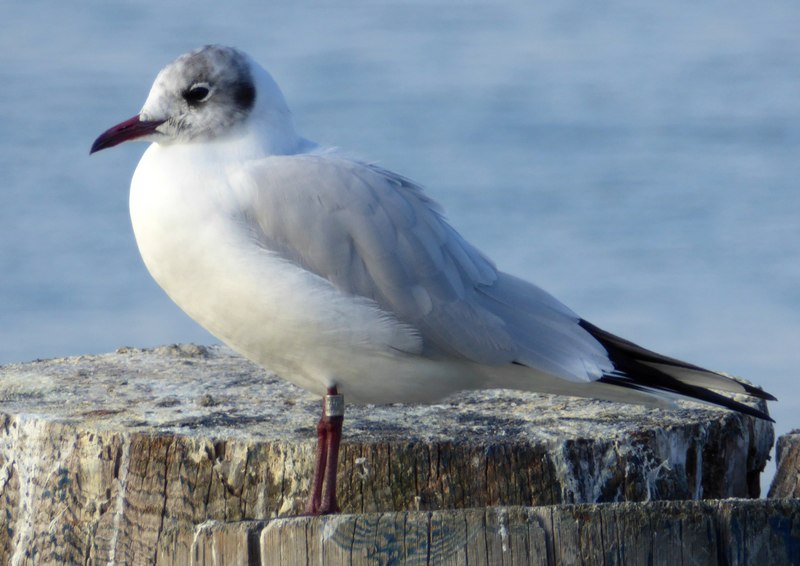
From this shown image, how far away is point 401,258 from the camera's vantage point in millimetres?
3131

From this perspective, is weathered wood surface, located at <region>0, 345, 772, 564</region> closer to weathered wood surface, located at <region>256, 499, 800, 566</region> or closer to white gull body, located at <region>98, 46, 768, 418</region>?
white gull body, located at <region>98, 46, 768, 418</region>

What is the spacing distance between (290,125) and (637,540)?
1530 mm

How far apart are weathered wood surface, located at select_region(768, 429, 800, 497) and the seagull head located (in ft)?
4.72

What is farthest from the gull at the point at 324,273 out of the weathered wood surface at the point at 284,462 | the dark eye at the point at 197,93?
the weathered wood surface at the point at 284,462

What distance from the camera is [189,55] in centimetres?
320

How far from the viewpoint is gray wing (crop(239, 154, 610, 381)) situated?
120 inches

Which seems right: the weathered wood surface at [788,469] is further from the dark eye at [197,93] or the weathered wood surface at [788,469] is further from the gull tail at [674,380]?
the dark eye at [197,93]

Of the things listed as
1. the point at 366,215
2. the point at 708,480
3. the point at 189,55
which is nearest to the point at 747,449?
the point at 708,480

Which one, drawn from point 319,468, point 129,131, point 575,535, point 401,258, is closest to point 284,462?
point 319,468

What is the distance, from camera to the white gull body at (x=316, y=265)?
3.03 metres

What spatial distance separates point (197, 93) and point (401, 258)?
62cm

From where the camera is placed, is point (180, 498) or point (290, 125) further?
point (290, 125)

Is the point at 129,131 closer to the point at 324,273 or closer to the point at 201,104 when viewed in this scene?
the point at 201,104

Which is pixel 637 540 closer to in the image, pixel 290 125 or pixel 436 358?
pixel 436 358
